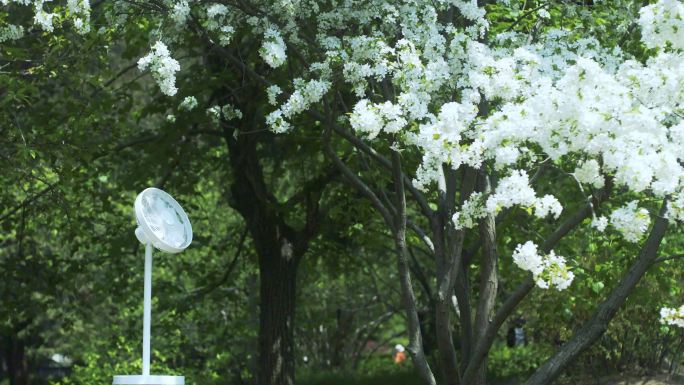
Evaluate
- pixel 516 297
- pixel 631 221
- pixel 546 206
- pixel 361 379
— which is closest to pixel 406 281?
pixel 516 297

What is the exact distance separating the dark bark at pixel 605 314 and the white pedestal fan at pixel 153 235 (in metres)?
2.58

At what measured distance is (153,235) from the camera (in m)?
6.81

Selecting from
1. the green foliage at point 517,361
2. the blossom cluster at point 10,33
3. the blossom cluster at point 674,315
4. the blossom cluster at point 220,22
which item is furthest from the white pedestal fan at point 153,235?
the green foliage at point 517,361

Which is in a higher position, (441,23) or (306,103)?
(441,23)

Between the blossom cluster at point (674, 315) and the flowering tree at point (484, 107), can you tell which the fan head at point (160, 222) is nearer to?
the flowering tree at point (484, 107)

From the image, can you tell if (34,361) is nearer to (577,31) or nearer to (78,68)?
(78,68)

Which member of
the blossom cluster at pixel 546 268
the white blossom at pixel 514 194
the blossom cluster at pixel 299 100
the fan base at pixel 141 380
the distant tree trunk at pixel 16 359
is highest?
the distant tree trunk at pixel 16 359

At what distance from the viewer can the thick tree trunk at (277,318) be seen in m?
12.4

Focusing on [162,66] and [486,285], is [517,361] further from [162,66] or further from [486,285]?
[162,66]

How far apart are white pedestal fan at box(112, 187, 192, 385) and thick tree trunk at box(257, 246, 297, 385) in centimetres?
530

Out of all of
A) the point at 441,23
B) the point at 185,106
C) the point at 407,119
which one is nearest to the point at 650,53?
the point at 441,23

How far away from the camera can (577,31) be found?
8875mm

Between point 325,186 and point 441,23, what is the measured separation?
173 inches

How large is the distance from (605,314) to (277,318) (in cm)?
585
